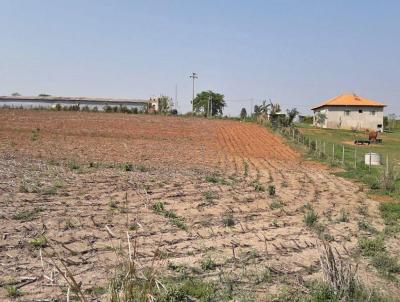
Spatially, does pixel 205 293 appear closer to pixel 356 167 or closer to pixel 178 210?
pixel 178 210

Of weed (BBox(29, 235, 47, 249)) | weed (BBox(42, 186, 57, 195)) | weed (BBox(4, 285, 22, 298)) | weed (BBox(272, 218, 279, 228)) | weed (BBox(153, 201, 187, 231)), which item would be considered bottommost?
weed (BBox(272, 218, 279, 228))

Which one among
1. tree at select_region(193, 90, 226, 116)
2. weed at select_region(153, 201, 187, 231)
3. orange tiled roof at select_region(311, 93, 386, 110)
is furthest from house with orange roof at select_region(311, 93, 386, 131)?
weed at select_region(153, 201, 187, 231)

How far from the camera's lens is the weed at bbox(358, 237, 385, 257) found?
7578mm

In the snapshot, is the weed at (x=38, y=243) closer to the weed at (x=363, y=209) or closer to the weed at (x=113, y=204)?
the weed at (x=113, y=204)

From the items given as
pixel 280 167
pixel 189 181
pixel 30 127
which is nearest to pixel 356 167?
pixel 280 167

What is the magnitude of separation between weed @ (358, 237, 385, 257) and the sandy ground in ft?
0.51

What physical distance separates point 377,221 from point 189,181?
17.0ft

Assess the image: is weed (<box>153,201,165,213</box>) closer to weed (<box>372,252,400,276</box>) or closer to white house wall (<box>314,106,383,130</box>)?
weed (<box>372,252,400,276</box>)

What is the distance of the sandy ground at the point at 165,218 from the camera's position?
19.6 feet

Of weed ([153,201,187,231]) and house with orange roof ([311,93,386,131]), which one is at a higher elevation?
house with orange roof ([311,93,386,131])

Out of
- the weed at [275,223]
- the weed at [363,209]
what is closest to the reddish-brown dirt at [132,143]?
the weed at [275,223]

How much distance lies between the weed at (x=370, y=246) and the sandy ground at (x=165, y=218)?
15cm

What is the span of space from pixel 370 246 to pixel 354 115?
181ft

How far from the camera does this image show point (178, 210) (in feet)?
30.9
